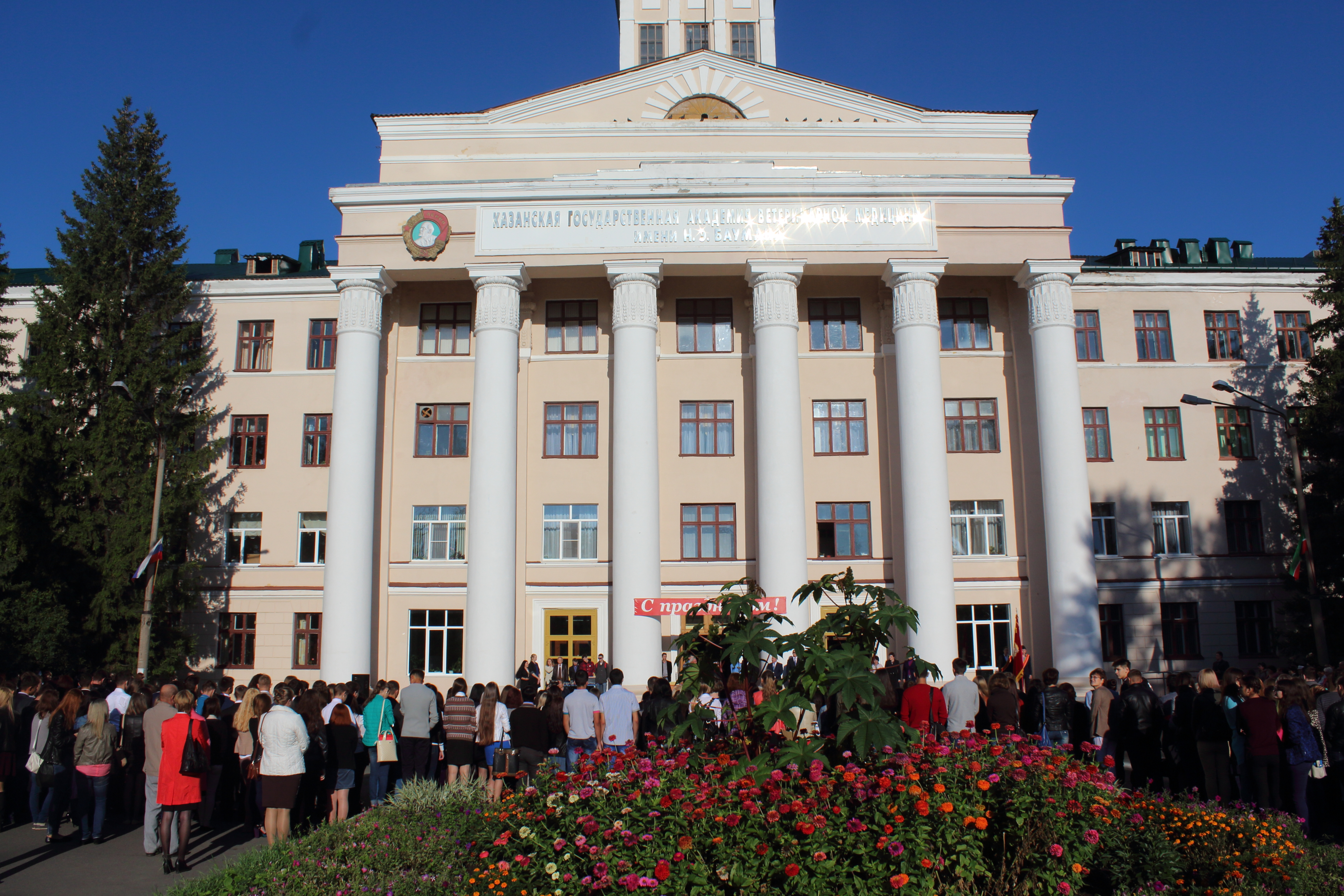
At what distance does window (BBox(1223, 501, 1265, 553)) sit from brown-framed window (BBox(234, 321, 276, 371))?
30271 millimetres

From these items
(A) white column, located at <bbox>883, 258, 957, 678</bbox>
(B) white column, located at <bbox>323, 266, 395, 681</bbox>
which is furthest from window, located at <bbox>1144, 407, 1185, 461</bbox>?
(B) white column, located at <bbox>323, 266, 395, 681</bbox>

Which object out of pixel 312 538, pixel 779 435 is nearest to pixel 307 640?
pixel 312 538

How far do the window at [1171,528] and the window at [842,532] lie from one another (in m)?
9.16

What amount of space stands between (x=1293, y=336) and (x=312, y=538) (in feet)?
105

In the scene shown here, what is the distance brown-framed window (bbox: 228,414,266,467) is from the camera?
28859mm

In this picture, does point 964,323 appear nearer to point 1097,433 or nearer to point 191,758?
point 1097,433

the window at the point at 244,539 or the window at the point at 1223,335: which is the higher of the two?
the window at the point at 1223,335

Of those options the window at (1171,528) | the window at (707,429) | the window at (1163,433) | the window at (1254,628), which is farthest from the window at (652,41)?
the window at (1254,628)

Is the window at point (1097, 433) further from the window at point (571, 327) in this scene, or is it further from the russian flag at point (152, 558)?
the russian flag at point (152, 558)

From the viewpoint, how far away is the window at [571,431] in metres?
27.4

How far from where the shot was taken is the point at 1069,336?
1040 inches

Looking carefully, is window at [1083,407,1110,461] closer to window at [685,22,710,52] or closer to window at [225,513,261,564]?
window at [685,22,710,52]

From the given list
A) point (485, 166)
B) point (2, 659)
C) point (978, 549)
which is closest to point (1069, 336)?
point (978, 549)

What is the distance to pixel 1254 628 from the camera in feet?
92.9
